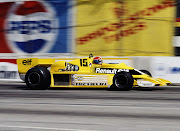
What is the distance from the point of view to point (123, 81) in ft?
34.3

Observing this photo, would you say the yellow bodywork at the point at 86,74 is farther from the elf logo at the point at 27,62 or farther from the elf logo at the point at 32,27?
the elf logo at the point at 32,27

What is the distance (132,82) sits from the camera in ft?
33.9

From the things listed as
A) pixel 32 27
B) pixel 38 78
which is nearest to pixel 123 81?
pixel 38 78

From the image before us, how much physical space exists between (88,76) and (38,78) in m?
1.84

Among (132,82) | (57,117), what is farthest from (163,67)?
(57,117)

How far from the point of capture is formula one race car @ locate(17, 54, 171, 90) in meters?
10.5

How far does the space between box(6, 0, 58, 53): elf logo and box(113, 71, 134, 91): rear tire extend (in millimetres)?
8242

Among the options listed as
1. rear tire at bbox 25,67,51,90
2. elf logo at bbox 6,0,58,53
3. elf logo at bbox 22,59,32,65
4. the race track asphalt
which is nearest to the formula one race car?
rear tire at bbox 25,67,51,90

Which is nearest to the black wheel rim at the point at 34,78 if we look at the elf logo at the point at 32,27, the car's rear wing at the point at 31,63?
the car's rear wing at the point at 31,63

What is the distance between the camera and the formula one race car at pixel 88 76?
34.5 ft

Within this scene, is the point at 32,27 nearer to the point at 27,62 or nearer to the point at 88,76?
the point at 27,62

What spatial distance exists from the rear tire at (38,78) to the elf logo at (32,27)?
22.5ft

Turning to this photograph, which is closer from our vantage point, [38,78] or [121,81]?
[121,81]

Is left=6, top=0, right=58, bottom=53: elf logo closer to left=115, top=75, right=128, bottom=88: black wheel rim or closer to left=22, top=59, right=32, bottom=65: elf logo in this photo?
left=22, top=59, right=32, bottom=65: elf logo
